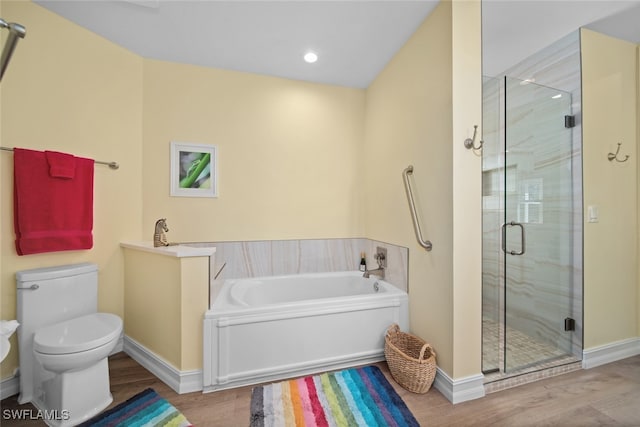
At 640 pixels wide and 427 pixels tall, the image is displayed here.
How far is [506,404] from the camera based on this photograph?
1548mm

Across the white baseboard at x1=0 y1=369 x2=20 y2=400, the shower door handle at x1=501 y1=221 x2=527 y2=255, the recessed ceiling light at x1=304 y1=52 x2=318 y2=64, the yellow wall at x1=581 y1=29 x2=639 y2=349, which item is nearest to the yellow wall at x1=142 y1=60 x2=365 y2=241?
the recessed ceiling light at x1=304 y1=52 x2=318 y2=64

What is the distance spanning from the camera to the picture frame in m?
2.32

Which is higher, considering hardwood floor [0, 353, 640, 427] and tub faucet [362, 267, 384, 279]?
tub faucet [362, 267, 384, 279]

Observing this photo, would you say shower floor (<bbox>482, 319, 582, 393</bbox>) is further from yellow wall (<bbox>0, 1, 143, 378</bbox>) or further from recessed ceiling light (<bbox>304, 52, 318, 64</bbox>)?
yellow wall (<bbox>0, 1, 143, 378</bbox>)

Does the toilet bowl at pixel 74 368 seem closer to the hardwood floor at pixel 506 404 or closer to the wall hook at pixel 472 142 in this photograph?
the hardwood floor at pixel 506 404

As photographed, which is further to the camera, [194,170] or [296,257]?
[296,257]

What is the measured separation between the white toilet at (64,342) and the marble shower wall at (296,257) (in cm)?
77

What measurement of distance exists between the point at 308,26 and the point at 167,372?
2.54m

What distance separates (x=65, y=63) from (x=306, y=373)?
2.73m

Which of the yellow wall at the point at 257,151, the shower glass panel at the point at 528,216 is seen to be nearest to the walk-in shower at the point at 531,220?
the shower glass panel at the point at 528,216

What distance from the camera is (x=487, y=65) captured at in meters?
2.29

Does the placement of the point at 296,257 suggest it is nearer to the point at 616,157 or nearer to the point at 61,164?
the point at 61,164

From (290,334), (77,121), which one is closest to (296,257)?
(290,334)

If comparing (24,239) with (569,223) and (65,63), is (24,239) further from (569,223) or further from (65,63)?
(569,223)
